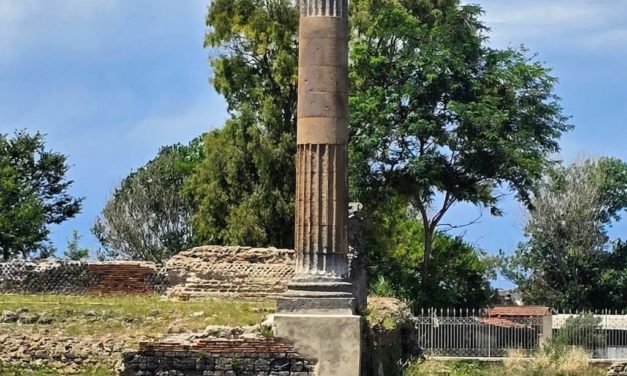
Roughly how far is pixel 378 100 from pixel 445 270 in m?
6.42

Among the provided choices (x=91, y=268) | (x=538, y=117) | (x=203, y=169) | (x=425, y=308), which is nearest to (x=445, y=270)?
(x=425, y=308)

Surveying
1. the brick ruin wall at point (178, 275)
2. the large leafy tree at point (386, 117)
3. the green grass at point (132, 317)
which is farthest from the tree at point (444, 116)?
the green grass at point (132, 317)

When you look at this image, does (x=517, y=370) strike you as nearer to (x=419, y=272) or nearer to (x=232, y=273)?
(x=232, y=273)

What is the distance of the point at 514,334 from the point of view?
32.1 meters

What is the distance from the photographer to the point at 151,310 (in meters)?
16.4

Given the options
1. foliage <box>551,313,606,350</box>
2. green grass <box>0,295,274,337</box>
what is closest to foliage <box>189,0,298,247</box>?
foliage <box>551,313,606,350</box>

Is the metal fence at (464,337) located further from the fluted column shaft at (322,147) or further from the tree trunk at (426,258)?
the fluted column shaft at (322,147)

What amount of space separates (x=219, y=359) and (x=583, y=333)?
20036 mm

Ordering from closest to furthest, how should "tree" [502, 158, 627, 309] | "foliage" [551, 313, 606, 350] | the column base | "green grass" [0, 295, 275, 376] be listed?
1. the column base
2. "green grass" [0, 295, 275, 376]
3. "foliage" [551, 313, 606, 350]
4. "tree" [502, 158, 627, 309]

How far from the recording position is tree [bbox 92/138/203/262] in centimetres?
4850

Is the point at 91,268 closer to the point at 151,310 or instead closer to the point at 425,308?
the point at 151,310

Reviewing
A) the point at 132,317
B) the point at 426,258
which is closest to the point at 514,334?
the point at 426,258

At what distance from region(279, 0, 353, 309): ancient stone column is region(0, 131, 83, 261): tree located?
95.5 ft

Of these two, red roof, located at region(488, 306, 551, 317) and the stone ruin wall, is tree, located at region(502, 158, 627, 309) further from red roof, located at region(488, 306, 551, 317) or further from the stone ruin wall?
the stone ruin wall
